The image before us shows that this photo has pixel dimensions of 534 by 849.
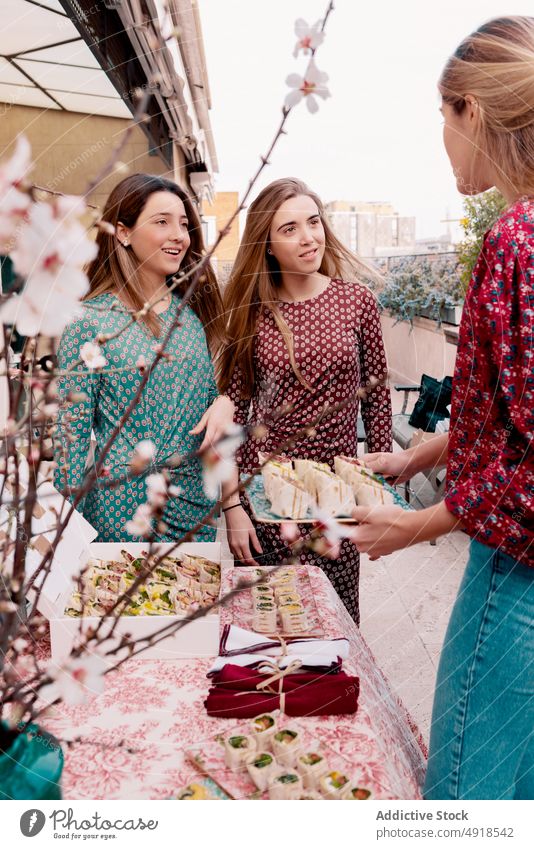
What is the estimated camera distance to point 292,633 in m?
1.03

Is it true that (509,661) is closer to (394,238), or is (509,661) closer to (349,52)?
(394,238)

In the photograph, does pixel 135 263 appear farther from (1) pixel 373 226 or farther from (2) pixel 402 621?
(2) pixel 402 621

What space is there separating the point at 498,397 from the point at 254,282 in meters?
0.59

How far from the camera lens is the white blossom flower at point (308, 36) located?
0.56m

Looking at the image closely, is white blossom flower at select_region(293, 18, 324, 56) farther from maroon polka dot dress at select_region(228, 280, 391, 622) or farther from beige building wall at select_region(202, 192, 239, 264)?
maroon polka dot dress at select_region(228, 280, 391, 622)

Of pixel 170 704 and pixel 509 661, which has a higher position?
pixel 509 661

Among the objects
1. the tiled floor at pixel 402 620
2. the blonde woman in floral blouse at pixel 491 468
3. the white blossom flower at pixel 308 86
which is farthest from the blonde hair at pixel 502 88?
the tiled floor at pixel 402 620

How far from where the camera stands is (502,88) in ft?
2.28

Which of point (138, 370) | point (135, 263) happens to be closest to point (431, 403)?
point (138, 370)

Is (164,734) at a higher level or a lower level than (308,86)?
lower

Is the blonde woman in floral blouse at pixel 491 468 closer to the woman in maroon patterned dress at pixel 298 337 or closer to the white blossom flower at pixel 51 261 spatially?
the woman in maroon patterned dress at pixel 298 337

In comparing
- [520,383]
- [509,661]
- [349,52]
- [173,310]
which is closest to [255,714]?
[509,661]
